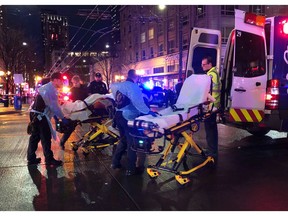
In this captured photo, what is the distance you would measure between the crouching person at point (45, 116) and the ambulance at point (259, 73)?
322 centimetres

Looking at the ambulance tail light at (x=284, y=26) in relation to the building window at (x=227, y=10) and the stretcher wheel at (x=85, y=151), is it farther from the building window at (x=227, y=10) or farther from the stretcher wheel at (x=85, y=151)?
the building window at (x=227, y=10)

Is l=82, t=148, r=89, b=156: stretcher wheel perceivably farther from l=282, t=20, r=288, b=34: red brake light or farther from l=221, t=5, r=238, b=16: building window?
l=221, t=5, r=238, b=16: building window

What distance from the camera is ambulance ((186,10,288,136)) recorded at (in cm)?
650

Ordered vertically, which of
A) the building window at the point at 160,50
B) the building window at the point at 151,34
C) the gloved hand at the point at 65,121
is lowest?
the gloved hand at the point at 65,121

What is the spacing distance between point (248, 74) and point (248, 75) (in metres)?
0.02

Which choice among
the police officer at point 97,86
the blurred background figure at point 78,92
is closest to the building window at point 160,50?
the police officer at point 97,86

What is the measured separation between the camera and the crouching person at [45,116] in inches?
238

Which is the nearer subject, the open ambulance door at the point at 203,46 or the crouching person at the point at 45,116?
the crouching person at the point at 45,116

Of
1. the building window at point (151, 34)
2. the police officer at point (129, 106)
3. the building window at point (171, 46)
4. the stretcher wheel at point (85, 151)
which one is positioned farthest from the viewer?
the building window at point (151, 34)

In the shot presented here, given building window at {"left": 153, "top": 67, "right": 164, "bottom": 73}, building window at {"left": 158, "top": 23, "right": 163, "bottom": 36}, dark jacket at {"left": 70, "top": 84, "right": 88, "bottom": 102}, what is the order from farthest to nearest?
building window at {"left": 158, "top": 23, "right": 163, "bottom": 36}, building window at {"left": 153, "top": 67, "right": 164, "bottom": 73}, dark jacket at {"left": 70, "top": 84, "right": 88, "bottom": 102}

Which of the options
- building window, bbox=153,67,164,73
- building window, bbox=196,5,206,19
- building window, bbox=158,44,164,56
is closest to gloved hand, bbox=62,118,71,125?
building window, bbox=196,5,206,19

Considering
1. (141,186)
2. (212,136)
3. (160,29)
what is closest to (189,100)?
(212,136)

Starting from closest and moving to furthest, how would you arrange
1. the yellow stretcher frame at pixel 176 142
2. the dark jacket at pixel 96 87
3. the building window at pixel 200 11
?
the yellow stretcher frame at pixel 176 142, the dark jacket at pixel 96 87, the building window at pixel 200 11

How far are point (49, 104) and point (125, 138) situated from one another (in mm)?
1515
